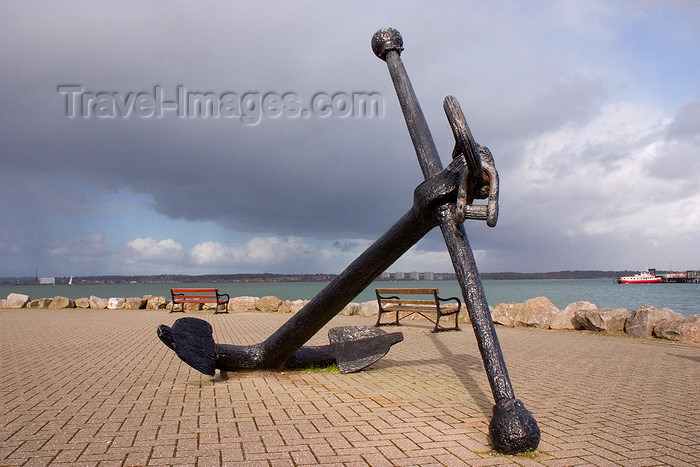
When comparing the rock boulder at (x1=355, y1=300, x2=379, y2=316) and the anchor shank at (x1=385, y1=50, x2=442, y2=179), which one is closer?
the anchor shank at (x1=385, y1=50, x2=442, y2=179)

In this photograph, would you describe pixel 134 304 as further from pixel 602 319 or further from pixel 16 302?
pixel 602 319

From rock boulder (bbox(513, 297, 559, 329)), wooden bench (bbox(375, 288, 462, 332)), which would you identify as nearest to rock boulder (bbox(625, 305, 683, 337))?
rock boulder (bbox(513, 297, 559, 329))

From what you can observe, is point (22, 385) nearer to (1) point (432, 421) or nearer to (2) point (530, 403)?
(1) point (432, 421)

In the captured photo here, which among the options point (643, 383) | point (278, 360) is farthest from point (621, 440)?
point (278, 360)

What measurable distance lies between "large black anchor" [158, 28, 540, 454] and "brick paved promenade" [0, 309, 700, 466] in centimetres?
20

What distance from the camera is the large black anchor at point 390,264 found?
3.03 meters

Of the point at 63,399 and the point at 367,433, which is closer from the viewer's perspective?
the point at 367,433

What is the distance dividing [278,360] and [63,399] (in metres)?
1.92

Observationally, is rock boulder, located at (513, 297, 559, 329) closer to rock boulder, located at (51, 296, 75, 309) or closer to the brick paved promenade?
the brick paved promenade

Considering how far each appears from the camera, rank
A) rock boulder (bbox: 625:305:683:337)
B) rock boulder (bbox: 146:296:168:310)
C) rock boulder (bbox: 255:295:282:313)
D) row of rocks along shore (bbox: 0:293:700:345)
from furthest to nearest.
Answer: rock boulder (bbox: 146:296:168:310)
rock boulder (bbox: 255:295:282:313)
rock boulder (bbox: 625:305:683:337)
row of rocks along shore (bbox: 0:293:700:345)

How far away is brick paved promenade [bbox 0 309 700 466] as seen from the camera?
3.00 m

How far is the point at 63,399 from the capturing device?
4.31 meters

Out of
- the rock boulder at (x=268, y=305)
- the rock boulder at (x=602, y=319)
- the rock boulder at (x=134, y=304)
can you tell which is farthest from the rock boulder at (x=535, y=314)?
the rock boulder at (x=134, y=304)

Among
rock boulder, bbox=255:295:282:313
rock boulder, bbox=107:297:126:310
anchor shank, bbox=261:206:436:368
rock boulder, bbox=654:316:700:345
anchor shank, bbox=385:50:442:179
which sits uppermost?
anchor shank, bbox=385:50:442:179
